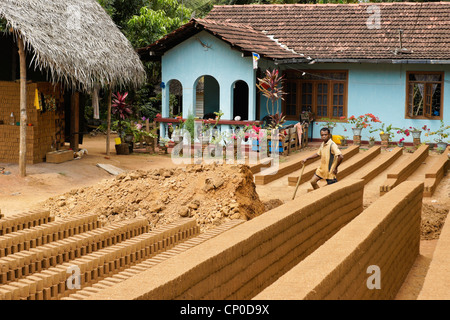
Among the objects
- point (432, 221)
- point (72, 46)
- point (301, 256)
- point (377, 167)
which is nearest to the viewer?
point (301, 256)

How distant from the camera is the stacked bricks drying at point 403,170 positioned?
13.2 metres

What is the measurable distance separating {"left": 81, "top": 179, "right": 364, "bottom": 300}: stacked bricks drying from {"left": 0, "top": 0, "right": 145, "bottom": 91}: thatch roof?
718 cm

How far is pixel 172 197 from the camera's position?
34.9 ft

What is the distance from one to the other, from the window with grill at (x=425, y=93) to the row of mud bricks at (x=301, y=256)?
11.5 m

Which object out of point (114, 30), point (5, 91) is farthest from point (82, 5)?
point (5, 91)

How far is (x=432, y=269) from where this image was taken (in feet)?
19.1

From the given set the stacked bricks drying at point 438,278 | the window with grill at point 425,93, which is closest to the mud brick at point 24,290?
the stacked bricks drying at point 438,278

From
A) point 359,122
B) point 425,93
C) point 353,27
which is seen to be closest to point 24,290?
point 359,122

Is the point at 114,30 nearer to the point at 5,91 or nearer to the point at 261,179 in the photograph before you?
the point at 5,91

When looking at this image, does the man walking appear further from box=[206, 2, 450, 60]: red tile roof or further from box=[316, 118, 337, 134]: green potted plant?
box=[316, 118, 337, 134]: green potted plant

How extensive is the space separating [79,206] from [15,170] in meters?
4.09

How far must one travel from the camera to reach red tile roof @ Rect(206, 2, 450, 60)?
20.9 metres

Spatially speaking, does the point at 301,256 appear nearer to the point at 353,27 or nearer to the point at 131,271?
the point at 131,271

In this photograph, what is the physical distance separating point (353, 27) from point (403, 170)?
923cm
